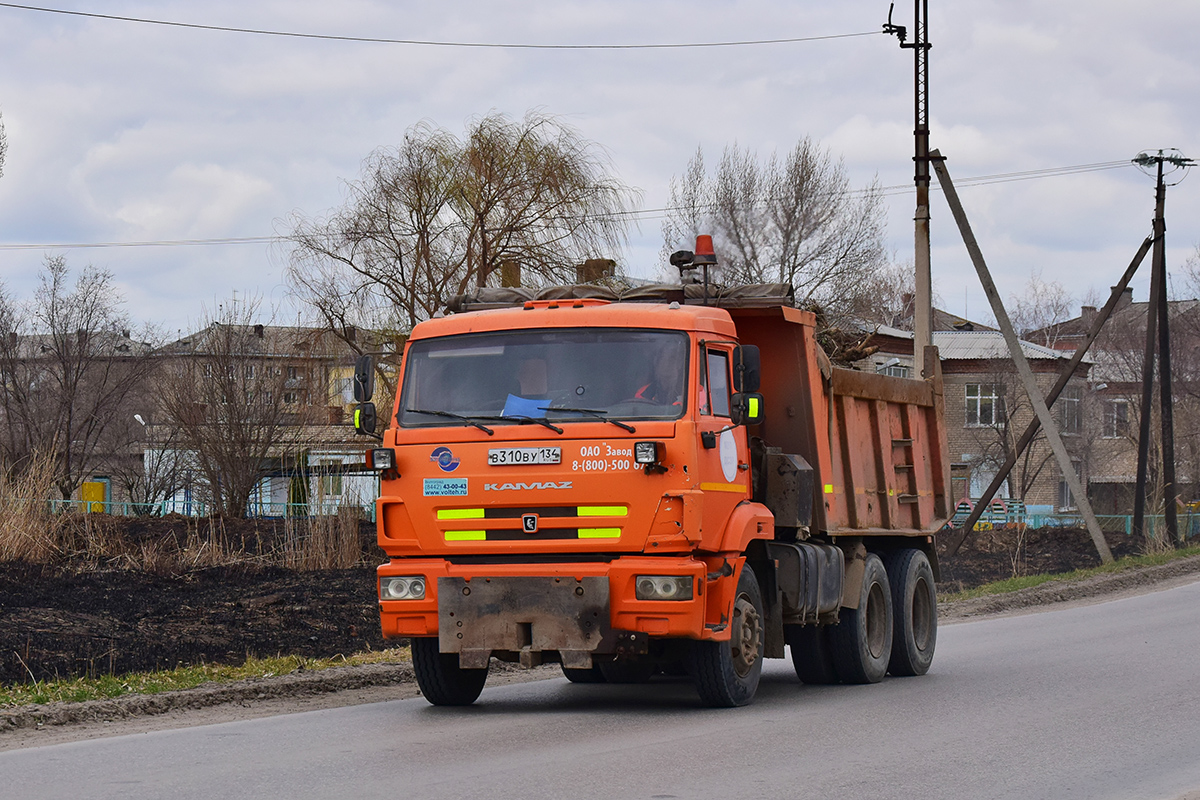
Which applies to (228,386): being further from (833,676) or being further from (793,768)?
(793,768)

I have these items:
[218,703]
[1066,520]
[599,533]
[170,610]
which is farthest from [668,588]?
[1066,520]

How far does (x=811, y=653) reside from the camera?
12750 millimetres

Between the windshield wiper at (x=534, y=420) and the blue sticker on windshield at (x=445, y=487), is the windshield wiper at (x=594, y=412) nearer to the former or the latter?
the windshield wiper at (x=534, y=420)

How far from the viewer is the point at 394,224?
96.0 feet

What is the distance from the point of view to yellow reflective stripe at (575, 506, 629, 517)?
31.6 feet

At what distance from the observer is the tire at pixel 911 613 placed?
44.7ft

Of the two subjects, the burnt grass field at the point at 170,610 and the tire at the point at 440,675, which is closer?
the tire at the point at 440,675

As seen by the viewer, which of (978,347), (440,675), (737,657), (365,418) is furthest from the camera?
(978,347)

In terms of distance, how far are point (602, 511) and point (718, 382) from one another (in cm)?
135

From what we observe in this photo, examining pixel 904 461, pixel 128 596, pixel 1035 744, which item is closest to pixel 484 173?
pixel 128 596

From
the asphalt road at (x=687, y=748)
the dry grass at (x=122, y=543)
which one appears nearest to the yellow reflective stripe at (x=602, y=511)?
the asphalt road at (x=687, y=748)

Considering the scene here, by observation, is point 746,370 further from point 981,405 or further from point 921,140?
point 981,405

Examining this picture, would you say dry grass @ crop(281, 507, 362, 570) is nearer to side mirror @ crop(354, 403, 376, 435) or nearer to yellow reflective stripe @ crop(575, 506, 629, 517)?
side mirror @ crop(354, 403, 376, 435)

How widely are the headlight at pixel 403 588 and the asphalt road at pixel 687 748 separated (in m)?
0.85
